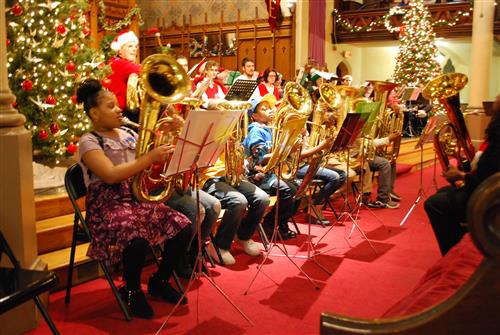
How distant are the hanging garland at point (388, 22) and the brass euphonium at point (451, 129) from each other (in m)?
9.48

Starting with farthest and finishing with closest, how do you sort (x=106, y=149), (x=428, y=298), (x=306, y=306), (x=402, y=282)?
(x=402, y=282) < (x=306, y=306) < (x=106, y=149) < (x=428, y=298)

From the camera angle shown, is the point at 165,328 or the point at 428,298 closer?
the point at 428,298

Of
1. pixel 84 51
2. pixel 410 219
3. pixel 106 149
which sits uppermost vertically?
pixel 84 51

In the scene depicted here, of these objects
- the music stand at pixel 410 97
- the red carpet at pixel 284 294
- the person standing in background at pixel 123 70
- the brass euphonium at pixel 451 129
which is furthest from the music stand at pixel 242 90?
the music stand at pixel 410 97

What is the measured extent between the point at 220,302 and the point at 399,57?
10903 mm

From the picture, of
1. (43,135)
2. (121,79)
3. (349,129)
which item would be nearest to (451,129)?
(349,129)

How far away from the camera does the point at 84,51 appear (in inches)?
195

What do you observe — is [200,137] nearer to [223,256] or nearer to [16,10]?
[223,256]

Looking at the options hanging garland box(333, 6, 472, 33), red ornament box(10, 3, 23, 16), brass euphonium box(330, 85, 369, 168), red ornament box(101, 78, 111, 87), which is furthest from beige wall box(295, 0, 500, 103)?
red ornament box(10, 3, 23, 16)

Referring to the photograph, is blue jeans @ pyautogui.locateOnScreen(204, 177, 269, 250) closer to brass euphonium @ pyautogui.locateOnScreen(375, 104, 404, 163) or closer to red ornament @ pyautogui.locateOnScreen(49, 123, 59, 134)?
red ornament @ pyautogui.locateOnScreen(49, 123, 59, 134)

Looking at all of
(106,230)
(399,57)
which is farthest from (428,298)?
(399,57)

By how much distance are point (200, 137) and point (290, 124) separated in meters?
0.96

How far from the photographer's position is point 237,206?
401 cm

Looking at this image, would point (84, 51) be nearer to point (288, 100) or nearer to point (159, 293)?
point (288, 100)
